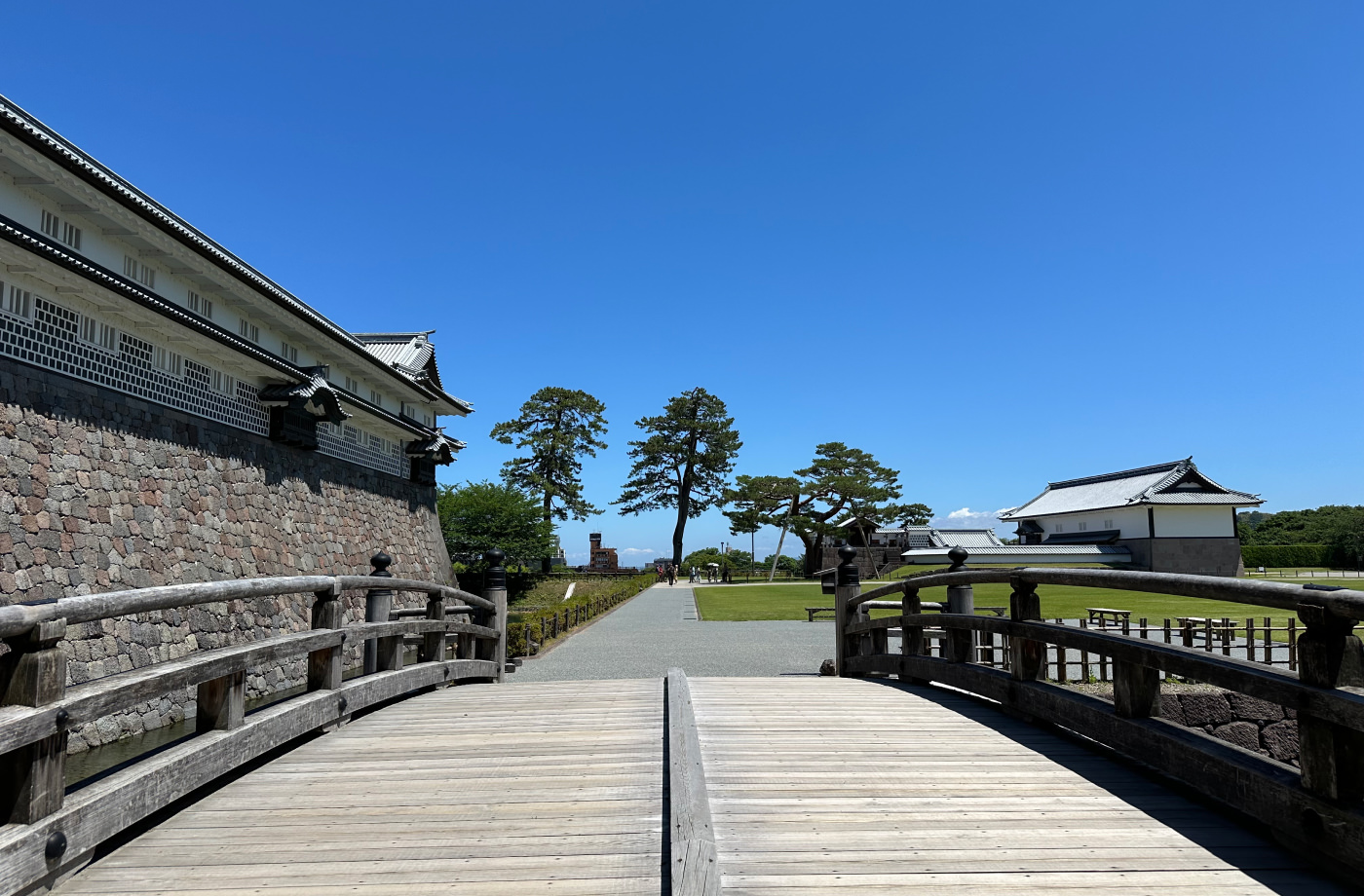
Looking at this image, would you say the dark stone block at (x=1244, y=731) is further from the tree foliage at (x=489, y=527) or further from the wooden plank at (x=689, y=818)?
the tree foliage at (x=489, y=527)

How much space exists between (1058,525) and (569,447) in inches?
1428

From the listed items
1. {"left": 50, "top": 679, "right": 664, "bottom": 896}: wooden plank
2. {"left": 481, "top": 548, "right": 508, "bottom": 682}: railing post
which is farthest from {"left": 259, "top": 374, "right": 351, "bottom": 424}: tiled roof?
{"left": 50, "top": 679, "right": 664, "bottom": 896}: wooden plank

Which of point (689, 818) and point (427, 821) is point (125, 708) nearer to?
point (427, 821)

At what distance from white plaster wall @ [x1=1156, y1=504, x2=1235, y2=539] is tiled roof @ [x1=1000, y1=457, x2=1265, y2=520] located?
0.67 metres

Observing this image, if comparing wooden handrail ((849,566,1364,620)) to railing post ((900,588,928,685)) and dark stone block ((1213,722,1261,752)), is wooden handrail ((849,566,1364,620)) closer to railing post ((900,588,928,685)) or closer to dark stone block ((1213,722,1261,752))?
railing post ((900,588,928,685))

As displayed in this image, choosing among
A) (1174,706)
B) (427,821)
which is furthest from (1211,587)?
(1174,706)

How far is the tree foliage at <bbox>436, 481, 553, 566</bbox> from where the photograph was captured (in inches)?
1485

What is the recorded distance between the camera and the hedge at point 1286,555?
62.5m

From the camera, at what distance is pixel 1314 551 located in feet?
205

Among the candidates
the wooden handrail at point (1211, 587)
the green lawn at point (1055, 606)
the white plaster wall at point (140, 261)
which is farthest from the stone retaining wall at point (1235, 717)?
the white plaster wall at point (140, 261)

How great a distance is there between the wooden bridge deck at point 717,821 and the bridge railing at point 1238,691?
0.58 feet

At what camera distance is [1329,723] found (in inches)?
119

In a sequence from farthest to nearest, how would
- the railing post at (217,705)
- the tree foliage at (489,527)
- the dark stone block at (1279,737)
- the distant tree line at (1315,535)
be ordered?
1. the distant tree line at (1315,535)
2. the tree foliage at (489,527)
3. the dark stone block at (1279,737)
4. the railing post at (217,705)

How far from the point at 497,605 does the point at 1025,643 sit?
6.49 meters
